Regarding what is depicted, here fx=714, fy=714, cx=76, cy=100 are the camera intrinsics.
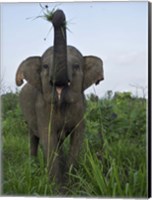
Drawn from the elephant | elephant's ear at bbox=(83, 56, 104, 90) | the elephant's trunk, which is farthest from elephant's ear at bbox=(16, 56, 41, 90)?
elephant's ear at bbox=(83, 56, 104, 90)

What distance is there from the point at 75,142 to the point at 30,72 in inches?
15.3

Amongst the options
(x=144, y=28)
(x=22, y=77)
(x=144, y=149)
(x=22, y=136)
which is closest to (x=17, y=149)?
(x=22, y=136)

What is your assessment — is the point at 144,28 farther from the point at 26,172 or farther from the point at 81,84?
the point at 26,172

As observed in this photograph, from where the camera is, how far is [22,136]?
131 inches

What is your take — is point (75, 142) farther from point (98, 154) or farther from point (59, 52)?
point (59, 52)

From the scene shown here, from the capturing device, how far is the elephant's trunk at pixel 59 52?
3217mm

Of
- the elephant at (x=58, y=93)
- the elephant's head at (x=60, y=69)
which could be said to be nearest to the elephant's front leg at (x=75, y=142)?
the elephant at (x=58, y=93)

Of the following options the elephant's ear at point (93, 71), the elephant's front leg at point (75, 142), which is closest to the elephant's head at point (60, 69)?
the elephant's ear at point (93, 71)

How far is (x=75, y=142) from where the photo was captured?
3.26 m

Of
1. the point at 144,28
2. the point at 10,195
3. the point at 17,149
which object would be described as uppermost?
the point at 144,28

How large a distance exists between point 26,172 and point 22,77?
44 centimetres

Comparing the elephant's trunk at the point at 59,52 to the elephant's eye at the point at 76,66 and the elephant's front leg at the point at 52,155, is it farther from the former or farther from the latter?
the elephant's front leg at the point at 52,155

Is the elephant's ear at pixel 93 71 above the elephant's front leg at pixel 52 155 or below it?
above

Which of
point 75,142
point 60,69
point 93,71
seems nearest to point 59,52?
point 60,69
